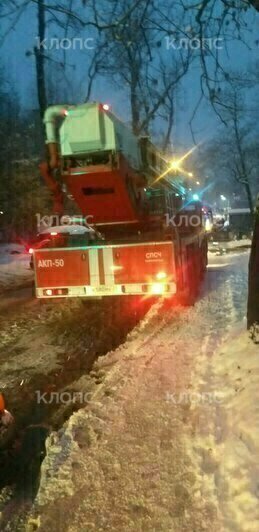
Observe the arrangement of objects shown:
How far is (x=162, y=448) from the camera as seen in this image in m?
4.92

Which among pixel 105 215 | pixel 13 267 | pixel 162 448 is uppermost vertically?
pixel 105 215

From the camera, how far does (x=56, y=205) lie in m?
10.1

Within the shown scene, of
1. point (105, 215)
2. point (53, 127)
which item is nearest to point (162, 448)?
point (53, 127)

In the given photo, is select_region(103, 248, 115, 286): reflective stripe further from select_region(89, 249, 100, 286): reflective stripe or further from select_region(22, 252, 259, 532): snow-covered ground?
select_region(22, 252, 259, 532): snow-covered ground

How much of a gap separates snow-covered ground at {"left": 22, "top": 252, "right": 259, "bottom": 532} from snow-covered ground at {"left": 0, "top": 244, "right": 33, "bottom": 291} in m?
11.1

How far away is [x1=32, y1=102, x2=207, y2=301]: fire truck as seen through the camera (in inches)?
345

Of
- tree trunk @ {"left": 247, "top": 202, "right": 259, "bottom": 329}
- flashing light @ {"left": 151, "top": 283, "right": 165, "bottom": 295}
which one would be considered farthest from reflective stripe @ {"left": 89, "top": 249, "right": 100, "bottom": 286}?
tree trunk @ {"left": 247, "top": 202, "right": 259, "bottom": 329}

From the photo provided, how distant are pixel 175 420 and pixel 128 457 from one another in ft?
2.60

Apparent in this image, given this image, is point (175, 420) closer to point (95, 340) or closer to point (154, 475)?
point (154, 475)

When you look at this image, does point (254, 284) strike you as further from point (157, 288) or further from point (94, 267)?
point (94, 267)

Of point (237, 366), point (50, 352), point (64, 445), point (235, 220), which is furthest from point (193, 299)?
point (235, 220)

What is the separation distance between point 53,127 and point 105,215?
6.62ft

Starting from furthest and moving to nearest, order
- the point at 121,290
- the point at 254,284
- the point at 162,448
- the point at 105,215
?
the point at 105,215 < the point at 121,290 < the point at 254,284 < the point at 162,448

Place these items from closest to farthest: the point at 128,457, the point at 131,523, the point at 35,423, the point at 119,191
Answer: the point at 131,523
the point at 128,457
the point at 35,423
the point at 119,191
